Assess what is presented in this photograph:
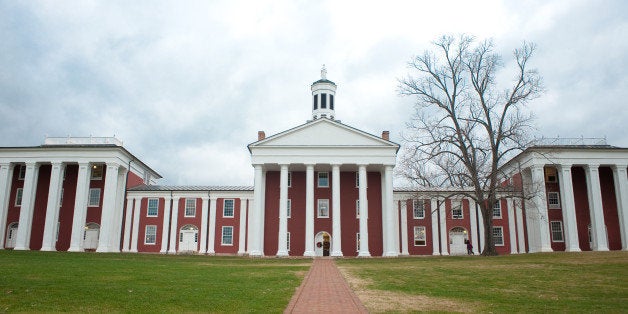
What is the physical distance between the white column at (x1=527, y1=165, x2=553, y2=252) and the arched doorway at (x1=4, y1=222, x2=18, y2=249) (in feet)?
153

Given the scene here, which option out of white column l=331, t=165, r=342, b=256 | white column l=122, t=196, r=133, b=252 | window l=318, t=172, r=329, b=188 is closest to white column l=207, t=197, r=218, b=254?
white column l=122, t=196, r=133, b=252

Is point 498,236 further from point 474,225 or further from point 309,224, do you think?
point 309,224

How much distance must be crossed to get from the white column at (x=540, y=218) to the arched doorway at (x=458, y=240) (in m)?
5.82

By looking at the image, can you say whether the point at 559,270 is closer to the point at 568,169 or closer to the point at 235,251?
the point at 568,169

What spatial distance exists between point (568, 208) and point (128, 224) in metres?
40.1

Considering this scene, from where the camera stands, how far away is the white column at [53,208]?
44.8 meters

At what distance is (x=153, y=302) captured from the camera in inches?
500

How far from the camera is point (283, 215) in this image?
42.8 m

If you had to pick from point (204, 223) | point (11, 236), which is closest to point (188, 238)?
point (204, 223)

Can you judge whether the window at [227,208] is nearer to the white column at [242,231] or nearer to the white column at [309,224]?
the white column at [242,231]

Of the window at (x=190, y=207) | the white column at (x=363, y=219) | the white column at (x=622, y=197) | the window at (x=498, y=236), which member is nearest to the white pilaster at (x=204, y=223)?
the window at (x=190, y=207)

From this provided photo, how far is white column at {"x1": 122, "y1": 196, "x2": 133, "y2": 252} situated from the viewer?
159ft

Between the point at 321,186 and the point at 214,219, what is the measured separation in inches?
432

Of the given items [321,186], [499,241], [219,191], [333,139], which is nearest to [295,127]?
[333,139]
